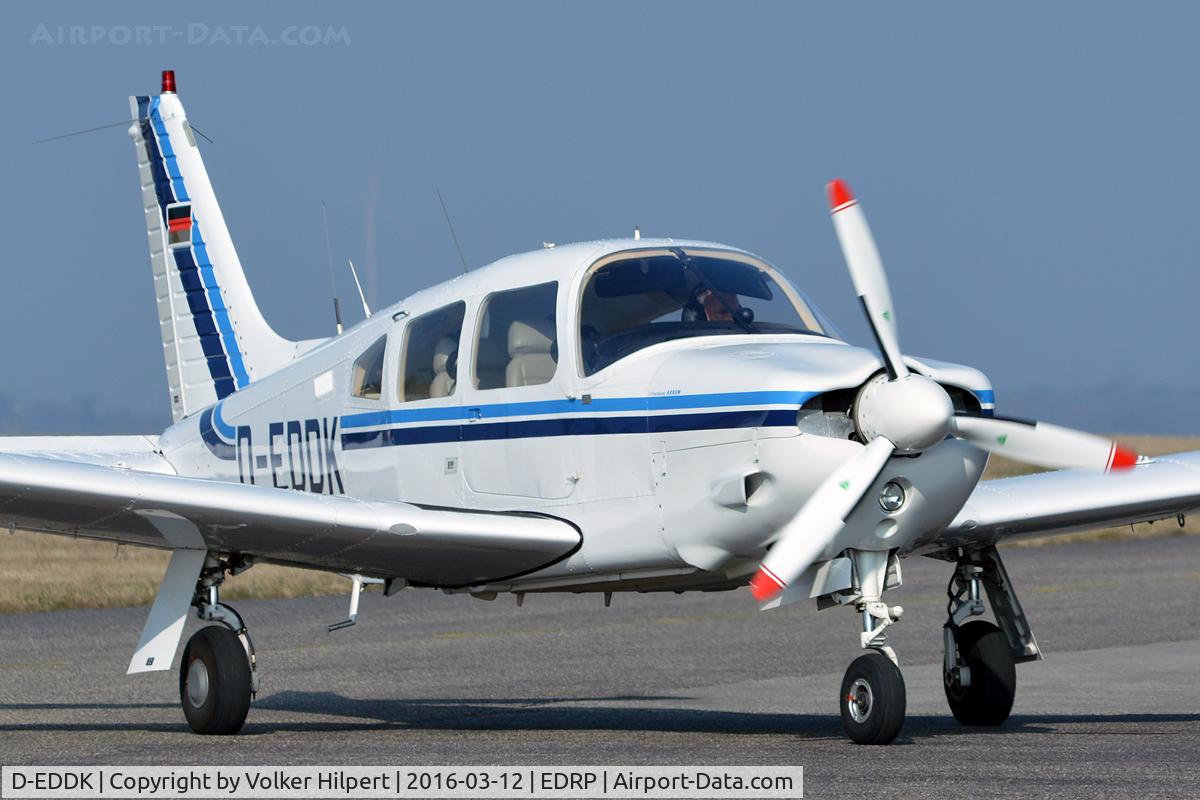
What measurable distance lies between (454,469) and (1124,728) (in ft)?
14.5

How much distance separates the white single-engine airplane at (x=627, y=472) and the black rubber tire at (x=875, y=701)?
0.01 meters

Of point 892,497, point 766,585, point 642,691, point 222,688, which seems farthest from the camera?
point 642,691

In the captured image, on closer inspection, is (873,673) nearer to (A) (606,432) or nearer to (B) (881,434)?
(B) (881,434)

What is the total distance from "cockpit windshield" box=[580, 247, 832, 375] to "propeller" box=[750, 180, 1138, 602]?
2.88 feet

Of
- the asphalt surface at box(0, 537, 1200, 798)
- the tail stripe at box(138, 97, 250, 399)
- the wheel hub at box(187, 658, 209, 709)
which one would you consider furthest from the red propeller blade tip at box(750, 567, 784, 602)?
the tail stripe at box(138, 97, 250, 399)

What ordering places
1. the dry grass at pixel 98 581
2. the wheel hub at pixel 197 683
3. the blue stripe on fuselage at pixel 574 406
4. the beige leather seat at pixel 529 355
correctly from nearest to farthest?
the blue stripe on fuselage at pixel 574 406, the beige leather seat at pixel 529 355, the wheel hub at pixel 197 683, the dry grass at pixel 98 581

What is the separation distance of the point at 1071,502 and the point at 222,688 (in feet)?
18.1

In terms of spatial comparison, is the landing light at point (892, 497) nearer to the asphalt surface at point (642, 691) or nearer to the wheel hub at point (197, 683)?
the asphalt surface at point (642, 691)

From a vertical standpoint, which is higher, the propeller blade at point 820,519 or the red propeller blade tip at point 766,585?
the propeller blade at point 820,519

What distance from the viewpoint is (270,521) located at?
35.8 feet

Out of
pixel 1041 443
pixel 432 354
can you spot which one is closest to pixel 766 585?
pixel 1041 443

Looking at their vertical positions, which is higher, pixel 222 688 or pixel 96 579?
pixel 222 688

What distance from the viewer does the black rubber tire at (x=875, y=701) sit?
970cm

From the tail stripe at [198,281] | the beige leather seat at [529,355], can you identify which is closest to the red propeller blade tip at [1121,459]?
the beige leather seat at [529,355]
